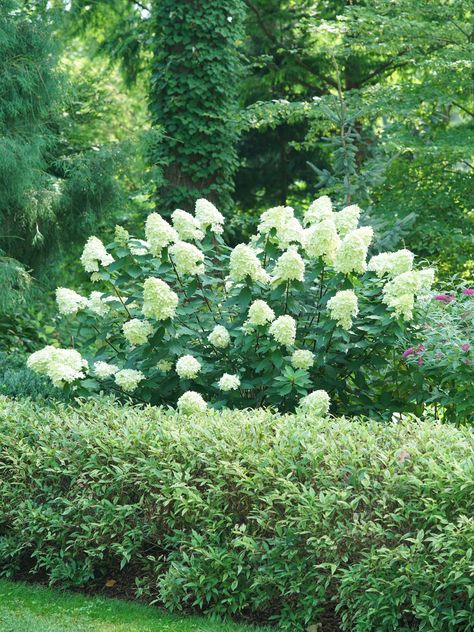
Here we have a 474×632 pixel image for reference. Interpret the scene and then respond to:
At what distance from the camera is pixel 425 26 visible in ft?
30.1

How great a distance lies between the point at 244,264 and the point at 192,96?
6.05m

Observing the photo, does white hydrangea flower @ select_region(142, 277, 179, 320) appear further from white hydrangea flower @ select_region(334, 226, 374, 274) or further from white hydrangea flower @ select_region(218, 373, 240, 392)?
white hydrangea flower @ select_region(334, 226, 374, 274)

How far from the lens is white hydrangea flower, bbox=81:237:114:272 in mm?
5676

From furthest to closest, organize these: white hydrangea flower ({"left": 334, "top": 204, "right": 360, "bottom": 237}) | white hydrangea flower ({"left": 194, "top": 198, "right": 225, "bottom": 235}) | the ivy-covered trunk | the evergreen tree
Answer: the ivy-covered trunk < the evergreen tree < white hydrangea flower ({"left": 194, "top": 198, "right": 225, "bottom": 235}) < white hydrangea flower ({"left": 334, "top": 204, "right": 360, "bottom": 237})

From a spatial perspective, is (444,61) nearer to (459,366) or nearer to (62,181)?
(62,181)

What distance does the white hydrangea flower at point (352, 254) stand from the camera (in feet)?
16.7

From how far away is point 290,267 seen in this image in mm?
5203

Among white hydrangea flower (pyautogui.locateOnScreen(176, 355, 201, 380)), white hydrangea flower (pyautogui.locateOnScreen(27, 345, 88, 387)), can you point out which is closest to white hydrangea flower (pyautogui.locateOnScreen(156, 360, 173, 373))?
white hydrangea flower (pyautogui.locateOnScreen(176, 355, 201, 380))

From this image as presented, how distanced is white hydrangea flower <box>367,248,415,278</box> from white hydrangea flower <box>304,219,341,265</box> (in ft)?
1.22

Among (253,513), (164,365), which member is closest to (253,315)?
(164,365)

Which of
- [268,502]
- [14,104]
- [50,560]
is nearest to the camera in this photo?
[268,502]

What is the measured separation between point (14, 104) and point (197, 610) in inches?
235

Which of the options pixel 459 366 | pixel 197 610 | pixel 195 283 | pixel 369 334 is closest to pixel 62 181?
pixel 195 283

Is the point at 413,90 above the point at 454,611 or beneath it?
above
